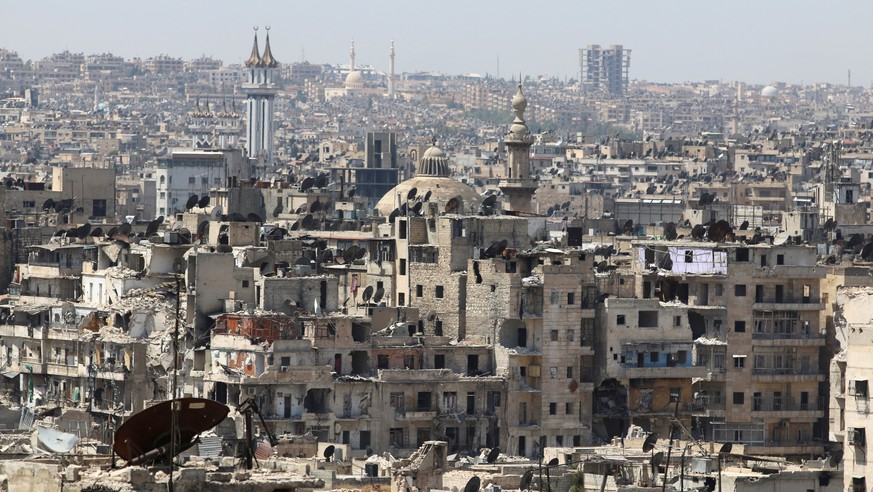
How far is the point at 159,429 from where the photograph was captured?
70.1ft

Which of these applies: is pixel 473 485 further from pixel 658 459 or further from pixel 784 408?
pixel 784 408

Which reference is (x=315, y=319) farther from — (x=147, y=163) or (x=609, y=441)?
(x=147, y=163)

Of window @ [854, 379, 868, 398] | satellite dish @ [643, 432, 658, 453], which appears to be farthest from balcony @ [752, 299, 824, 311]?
window @ [854, 379, 868, 398]

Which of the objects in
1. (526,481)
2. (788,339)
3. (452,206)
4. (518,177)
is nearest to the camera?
(526,481)

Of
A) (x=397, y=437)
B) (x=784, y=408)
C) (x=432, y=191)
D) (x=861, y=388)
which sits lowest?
(x=397, y=437)

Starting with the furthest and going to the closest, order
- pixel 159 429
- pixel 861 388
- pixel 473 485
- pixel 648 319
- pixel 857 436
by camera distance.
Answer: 1. pixel 648 319
2. pixel 473 485
3. pixel 857 436
4. pixel 861 388
5. pixel 159 429

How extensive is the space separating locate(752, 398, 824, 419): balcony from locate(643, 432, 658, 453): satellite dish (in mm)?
7675

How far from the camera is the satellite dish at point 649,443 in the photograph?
4469 cm

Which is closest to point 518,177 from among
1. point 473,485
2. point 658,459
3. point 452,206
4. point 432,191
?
point 432,191

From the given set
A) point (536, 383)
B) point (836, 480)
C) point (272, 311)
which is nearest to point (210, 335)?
point (272, 311)

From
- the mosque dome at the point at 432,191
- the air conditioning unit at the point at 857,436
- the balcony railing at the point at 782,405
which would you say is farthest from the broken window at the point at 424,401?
the mosque dome at the point at 432,191

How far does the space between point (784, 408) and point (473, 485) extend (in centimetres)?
1903

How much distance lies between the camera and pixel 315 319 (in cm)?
5131

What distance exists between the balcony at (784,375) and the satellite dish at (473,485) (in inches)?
709
